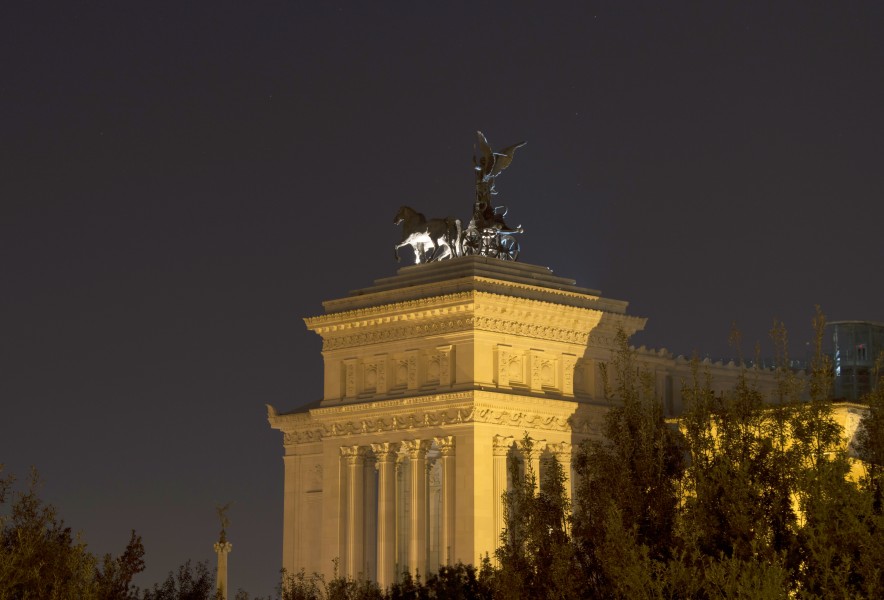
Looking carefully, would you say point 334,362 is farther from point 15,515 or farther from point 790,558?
point 790,558

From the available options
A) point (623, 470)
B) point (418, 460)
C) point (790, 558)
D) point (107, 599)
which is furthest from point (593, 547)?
point (418, 460)

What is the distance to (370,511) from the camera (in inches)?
3782

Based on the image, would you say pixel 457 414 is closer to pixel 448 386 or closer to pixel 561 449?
pixel 448 386

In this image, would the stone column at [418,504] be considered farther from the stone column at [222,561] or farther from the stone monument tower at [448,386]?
the stone column at [222,561]

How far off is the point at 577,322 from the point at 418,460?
10008 millimetres

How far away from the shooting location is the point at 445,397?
91125 millimetres

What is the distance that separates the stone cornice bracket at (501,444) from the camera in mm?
90688

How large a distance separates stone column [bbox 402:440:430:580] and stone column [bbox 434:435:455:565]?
114 centimetres

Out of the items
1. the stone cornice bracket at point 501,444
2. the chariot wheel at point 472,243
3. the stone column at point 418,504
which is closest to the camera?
the stone cornice bracket at point 501,444

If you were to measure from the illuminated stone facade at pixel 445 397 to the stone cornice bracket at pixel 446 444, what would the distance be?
0.21 ft

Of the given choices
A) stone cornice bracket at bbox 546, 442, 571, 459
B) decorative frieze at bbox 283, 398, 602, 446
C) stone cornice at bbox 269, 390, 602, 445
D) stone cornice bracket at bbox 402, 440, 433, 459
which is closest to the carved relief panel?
stone cornice at bbox 269, 390, 602, 445

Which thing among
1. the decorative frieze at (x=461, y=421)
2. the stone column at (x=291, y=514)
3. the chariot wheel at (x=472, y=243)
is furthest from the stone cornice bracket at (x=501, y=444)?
the stone column at (x=291, y=514)

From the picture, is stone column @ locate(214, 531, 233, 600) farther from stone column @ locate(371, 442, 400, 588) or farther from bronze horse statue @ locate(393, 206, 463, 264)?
bronze horse statue @ locate(393, 206, 463, 264)

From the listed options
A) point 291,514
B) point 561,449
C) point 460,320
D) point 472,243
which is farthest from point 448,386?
point 291,514
